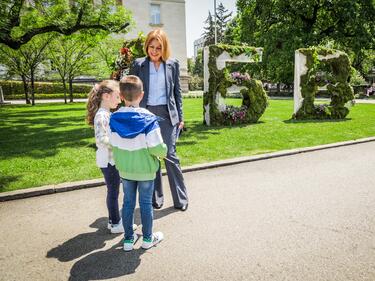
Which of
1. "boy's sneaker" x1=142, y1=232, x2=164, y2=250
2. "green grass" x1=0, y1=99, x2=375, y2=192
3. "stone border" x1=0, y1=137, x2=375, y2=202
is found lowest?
"boy's sneaker" x1=142, y1=232, x2=164, y2=250

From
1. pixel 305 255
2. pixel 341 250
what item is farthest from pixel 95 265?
pixel 341 250

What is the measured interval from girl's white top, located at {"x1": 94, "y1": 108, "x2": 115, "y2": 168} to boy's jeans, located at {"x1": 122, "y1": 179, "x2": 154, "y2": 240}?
0.40 m

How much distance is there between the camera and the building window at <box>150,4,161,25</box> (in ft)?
123

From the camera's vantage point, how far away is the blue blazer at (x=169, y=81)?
13.4 feet

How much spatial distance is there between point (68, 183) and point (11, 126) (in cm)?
964

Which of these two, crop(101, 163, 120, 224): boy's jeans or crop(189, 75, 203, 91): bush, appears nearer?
crop(101, 163, 120, 224): boy's jeans

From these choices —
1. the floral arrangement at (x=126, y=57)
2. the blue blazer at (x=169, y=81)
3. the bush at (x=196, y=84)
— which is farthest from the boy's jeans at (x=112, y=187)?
the bush at (x=196, y=84)

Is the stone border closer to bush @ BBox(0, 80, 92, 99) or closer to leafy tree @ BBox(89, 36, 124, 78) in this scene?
leafy tree @ BBox(89, 36, 124, 78)

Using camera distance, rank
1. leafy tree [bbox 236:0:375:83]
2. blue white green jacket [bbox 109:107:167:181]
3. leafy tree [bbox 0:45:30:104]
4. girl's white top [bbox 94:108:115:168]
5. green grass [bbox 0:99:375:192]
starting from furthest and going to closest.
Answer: leafy tree [bbox 0:45:30:104] < leafy tree [bbox 236:0:375:83] < green grass [bbox 0:99:375:192] < girl's white top [bbox 94:108:115:168] < blue white green jacket [bbox 109:107:167:181]

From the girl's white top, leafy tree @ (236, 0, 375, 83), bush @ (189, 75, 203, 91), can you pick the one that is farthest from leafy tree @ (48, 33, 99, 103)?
bush @ (189, 75, 203, 91)

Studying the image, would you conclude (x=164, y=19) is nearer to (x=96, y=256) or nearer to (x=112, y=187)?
(x=112, y=187)

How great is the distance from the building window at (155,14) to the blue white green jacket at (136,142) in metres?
36.8

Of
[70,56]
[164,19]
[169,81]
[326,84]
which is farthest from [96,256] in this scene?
[164,19]

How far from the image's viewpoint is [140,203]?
3.23m
